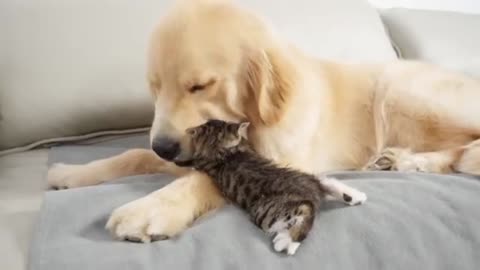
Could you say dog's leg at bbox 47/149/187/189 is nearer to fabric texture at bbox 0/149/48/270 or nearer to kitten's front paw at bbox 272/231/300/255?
fabric texture at bbox 0/149/48/270

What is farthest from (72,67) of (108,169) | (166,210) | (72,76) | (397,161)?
(397,161)

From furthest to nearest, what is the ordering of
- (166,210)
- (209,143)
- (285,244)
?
(209,143)
(166,210)
(285,244)

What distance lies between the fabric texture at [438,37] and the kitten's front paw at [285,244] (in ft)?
4.28

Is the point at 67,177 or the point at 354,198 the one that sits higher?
the point at 354,198

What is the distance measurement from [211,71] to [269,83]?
5.3 inches

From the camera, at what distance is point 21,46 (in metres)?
1.78

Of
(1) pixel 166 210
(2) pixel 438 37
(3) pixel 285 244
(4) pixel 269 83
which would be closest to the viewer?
(3) pixel 285 244

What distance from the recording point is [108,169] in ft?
4.93

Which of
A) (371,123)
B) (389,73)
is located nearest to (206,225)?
(371,123)

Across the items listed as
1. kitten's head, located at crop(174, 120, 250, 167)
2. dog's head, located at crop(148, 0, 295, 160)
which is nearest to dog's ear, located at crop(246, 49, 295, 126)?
dog's head, located at crop(148, 0, 295, 160)

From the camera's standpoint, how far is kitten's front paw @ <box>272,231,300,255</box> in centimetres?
108

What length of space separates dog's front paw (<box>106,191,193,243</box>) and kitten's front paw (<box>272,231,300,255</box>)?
0.57 ft

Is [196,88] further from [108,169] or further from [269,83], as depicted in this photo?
[108,169]

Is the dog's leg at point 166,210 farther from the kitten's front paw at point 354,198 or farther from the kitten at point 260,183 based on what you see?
the kitten's front paw at point 354,198
